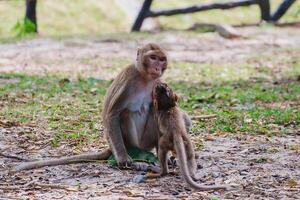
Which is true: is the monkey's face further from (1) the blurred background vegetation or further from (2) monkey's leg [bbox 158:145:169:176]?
(1) the blurred background vegetation

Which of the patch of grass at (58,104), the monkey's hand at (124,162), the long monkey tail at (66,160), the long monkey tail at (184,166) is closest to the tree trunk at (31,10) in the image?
the patch of grass at (58,104)

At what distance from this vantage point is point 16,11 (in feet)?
80.9

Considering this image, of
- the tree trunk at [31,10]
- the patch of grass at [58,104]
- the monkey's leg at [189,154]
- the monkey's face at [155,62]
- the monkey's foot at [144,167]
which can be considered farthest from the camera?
the tree trunk at [31,10]

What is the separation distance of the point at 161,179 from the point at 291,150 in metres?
1.80

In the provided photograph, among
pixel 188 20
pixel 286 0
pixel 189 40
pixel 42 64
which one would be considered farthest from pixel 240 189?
pixel 188 20

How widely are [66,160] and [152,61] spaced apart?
121cm

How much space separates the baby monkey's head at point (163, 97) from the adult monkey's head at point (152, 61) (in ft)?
1.03

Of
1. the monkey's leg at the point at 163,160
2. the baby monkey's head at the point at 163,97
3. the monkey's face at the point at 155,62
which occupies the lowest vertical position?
the monkey's leg at the point at 163,160

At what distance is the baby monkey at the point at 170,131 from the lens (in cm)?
605

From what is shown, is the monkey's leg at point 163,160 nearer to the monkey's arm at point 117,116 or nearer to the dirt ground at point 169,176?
the dirt ground at point 169,176

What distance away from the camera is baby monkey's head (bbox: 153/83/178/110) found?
6.20 m

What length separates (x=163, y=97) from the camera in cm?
625

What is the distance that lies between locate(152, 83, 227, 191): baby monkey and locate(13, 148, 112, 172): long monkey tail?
32.1 inches

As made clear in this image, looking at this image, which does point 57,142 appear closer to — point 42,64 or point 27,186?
point 27,186
